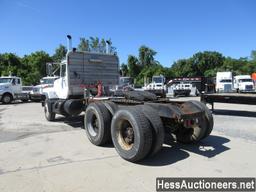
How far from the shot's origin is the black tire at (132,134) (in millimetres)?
5438

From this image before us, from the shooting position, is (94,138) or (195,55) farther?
(195,55)

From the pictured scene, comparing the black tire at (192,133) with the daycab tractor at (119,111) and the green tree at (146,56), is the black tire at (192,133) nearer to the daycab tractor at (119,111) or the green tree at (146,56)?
the daycab tractor at (119,111)

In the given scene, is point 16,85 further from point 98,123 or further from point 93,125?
point 98,123

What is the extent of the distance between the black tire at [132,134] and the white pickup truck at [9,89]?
2048 centimetres

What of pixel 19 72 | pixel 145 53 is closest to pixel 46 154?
pixel 19 72

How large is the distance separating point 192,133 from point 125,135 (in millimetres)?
1790

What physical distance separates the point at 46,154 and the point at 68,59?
4609mm

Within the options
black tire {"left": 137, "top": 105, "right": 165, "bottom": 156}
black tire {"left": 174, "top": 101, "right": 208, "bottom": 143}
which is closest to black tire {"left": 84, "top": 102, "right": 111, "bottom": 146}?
black tire {"left": 137, "top": 105, "right": 165, "bottom": 156}

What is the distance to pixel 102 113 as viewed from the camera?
7105 mm

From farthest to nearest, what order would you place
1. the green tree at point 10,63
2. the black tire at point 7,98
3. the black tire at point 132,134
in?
the green tree at point 10,63 → the black tire at point 7,98 → the black tire at point 132,134

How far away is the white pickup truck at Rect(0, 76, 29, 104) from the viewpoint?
2422cm

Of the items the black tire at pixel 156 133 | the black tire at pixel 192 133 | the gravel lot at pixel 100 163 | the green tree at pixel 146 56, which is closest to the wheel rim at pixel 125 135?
the gravel lot at pixel 100 163

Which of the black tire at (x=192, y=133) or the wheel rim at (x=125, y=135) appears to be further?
the black tire at (x=192, y=133)

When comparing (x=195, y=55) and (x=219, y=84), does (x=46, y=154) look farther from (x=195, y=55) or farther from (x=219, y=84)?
(x=195, y=55)
